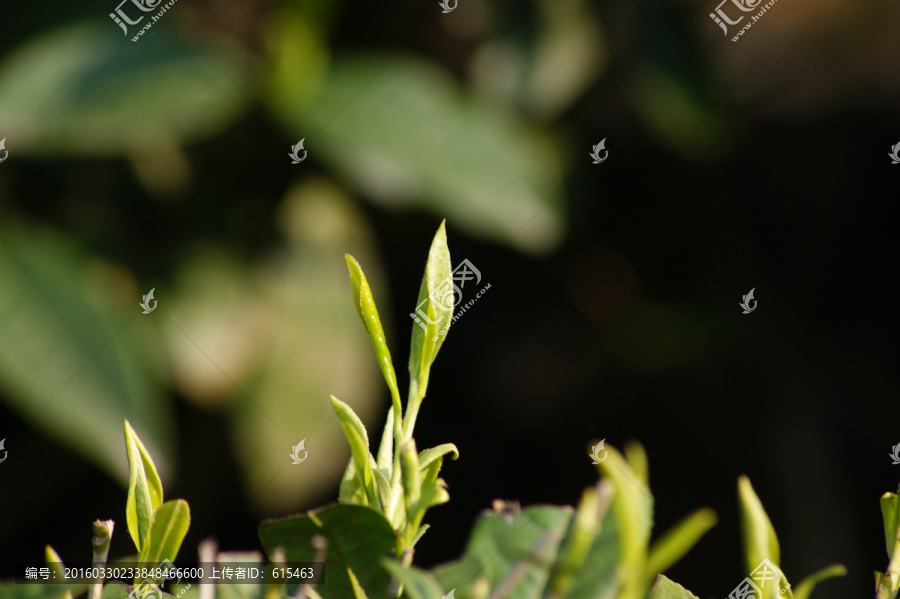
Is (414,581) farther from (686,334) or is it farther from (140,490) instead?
(686,334)

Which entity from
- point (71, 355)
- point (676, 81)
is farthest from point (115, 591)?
point (676, 81)

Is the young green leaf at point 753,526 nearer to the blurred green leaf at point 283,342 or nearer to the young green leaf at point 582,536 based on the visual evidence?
the young green leaf at point 582,536

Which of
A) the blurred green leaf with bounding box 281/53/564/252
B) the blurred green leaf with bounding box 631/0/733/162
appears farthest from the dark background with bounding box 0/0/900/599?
the blurred green leaf with bounding box 281/53/564/252

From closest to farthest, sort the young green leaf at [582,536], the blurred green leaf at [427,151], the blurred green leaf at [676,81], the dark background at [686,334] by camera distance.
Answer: the young green leaf at [582,536] → the blurred green leaf at [427,151] → the blurred green leaf at [676,81] → the dark background at [686,334]

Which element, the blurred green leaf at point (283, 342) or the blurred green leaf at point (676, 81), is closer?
the blurred green leaf at point (283, 342)

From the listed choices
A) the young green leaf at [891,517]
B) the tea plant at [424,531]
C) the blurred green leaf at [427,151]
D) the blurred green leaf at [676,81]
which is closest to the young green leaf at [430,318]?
the tea plant at [424,531]

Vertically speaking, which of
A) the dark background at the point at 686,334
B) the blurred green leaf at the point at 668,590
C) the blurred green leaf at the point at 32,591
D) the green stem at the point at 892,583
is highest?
the green stem at the point at 892,583

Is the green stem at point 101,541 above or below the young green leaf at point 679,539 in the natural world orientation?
below
